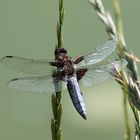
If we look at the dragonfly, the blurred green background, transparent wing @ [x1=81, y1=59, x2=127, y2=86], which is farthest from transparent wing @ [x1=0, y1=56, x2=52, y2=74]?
the blurred green background

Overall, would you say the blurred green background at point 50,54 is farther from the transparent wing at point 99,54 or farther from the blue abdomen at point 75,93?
the blue abdomen at point 75,93

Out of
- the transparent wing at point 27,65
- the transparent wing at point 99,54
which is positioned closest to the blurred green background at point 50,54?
the transparent wing at point 99,54

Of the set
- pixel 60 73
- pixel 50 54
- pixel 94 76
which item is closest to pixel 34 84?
pixel 60 73

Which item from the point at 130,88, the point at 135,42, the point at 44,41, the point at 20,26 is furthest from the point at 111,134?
the point at 130,88

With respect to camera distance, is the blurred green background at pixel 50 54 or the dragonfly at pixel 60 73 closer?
the dragonfly at pixel 60 73

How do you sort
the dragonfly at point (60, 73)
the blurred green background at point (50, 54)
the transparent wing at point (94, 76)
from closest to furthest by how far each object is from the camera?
the dragonfly at point (60, 73)
the transparent wing at point (94, 76)
the blurred green background at point (50, 54)

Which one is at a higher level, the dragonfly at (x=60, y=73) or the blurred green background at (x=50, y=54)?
the blurred green background at (x=50, y=54)
